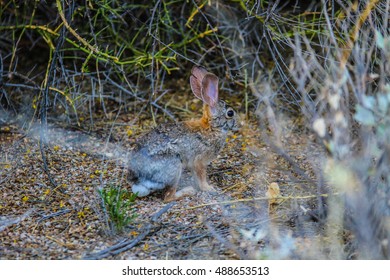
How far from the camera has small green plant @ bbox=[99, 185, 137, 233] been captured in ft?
14.1

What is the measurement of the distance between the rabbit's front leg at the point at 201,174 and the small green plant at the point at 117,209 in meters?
0.64

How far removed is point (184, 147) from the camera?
16.5 feet

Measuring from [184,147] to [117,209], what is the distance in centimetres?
95

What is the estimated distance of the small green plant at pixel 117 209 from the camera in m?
4.29

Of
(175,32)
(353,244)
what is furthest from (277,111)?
(353,244)

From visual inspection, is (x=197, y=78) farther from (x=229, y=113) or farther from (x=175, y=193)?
(x=175, y=193)

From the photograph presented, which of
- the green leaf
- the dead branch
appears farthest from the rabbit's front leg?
the green leaf

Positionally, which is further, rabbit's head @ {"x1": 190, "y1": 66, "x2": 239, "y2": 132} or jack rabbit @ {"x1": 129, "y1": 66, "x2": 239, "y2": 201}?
rabbit's head @ {"x1": 190, "y1": 66, "x2": 239, "y2": 132}

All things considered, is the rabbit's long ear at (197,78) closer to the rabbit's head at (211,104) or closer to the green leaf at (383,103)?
the rabbit's head at (211,104)

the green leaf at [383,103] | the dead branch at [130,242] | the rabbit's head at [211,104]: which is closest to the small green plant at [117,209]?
the dead branch at [130,242]

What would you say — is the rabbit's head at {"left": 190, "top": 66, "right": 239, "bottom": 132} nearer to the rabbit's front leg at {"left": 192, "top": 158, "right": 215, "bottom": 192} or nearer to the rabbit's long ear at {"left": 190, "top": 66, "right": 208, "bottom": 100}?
the rabbit's long ear at {"left": 190, "top": 66, "right": 208, "bottom": 100}

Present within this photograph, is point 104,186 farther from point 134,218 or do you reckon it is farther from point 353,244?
point 353,244

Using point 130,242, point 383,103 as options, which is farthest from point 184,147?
point 383,103
